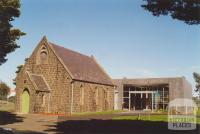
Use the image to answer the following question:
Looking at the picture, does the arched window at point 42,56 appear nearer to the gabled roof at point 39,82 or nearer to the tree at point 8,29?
the gabled roof at point 39,82

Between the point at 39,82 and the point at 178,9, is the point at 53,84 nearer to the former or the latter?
the point at 39,82

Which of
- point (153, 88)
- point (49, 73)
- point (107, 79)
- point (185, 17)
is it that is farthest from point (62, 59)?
point (185, 17)

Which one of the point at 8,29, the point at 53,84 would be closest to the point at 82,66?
the point at 53,84

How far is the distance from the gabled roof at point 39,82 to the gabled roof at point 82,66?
13.0 ft

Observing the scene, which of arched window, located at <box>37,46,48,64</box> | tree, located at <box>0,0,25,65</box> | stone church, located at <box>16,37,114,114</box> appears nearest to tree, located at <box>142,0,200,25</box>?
tree, located at <box>0,0,25,65</box>

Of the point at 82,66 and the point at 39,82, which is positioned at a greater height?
the point at 82,66

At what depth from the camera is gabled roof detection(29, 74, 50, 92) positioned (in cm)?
3922

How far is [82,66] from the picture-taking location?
4669cm

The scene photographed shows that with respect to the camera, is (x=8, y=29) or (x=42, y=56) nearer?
(x=8, y=29)

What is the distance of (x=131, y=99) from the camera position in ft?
194

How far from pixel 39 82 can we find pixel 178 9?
2697cm

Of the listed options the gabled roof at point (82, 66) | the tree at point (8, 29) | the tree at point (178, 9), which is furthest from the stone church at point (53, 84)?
the tree at point (178, 9)

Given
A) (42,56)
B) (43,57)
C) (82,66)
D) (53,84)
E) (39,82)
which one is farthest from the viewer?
(82,66)

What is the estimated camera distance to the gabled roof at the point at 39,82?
39222 mm
